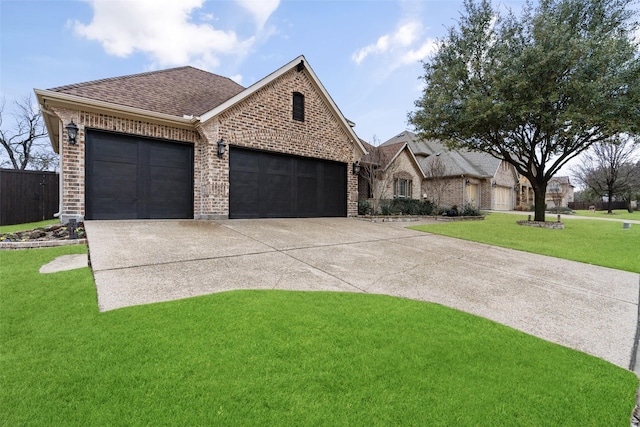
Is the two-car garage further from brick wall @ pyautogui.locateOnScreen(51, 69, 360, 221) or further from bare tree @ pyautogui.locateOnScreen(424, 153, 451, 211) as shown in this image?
bare tree @ pyautogui.locateOnScreen(424, 153, 451, 211)

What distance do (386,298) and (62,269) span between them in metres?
4.72

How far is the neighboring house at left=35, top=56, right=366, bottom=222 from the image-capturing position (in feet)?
26.6

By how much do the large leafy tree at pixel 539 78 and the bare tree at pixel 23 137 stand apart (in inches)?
1196

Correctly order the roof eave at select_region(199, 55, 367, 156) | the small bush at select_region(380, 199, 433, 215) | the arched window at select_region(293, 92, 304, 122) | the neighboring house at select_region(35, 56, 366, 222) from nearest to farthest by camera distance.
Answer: the neighboring house at select_region(35, 56, 366, 222), the roof eave at select_region(199, 55, 367, 156), the arched window at select_region(293, 92, 304, 122), the small bush at select_region(380, 199, 433, 215)

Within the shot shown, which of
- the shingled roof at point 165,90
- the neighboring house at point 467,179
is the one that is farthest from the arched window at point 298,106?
the neighboring house at point 467,179

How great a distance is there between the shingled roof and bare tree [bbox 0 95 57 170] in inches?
817

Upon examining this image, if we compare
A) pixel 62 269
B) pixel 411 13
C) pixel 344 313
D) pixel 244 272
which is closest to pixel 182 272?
pixel 244 272

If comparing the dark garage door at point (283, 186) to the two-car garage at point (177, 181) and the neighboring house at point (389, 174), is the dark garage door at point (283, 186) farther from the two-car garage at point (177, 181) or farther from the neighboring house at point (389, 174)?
the neighboring house at point (389, 174)

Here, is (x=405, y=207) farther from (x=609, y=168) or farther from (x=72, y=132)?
(x=609, y=168)

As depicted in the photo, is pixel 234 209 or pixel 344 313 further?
pixel 234 209

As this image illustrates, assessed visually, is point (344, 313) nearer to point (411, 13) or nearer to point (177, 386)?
point (177, 386)

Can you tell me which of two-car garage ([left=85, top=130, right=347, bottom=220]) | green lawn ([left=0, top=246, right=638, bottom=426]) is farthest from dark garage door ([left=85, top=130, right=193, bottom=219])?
green lawn ([left=0, top=246, right=638, bottom=426])

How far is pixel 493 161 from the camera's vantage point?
26.2 meters

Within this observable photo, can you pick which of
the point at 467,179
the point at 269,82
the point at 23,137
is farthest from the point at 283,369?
the point at 23,137
